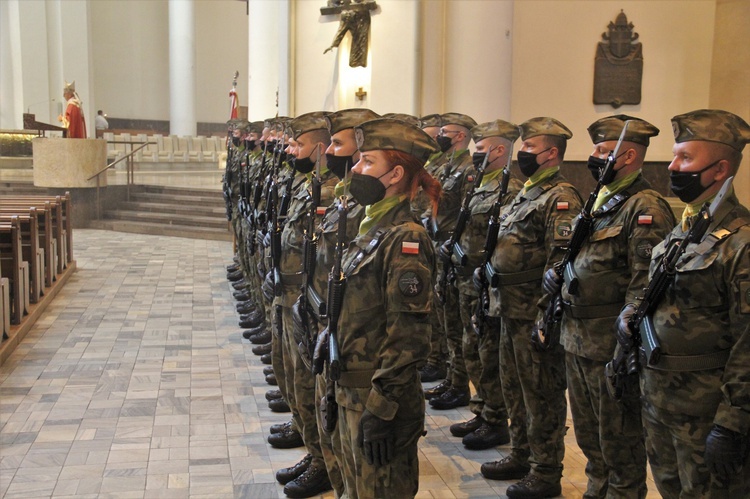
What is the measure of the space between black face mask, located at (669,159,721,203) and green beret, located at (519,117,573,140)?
1.43 meters

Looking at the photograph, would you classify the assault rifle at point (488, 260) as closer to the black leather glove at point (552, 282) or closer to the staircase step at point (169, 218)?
the black leather glove at point (552, 282)

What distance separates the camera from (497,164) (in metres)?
4.92

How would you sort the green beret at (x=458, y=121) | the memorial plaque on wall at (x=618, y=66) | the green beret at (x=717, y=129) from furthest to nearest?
the memorial plaque on wall at (x=618, y=66), the green beret at (x=458, y=121), the green beret at (x=717, y=129)

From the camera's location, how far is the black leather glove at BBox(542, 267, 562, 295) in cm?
372

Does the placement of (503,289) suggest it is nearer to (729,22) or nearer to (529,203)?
(529,203)

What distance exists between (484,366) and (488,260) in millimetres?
780

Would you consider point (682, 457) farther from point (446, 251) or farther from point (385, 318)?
point (446, 251)

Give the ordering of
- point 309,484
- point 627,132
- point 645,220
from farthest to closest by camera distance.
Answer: point 309,484 → point 627,132 → point 645,220

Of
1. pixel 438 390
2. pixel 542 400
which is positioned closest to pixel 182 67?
pixel 438 390

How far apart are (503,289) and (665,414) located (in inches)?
60.2

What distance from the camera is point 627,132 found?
365cm

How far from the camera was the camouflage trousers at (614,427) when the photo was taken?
341 cm

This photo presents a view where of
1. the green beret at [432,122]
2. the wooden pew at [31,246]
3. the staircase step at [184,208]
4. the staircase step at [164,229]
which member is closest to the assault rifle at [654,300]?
the green beret at [432,122]

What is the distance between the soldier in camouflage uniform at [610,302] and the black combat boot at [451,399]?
1.94 meters
